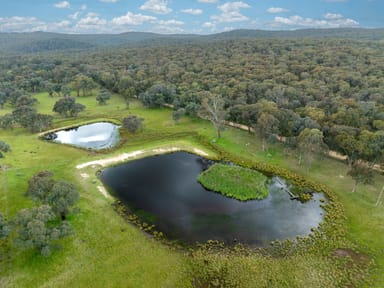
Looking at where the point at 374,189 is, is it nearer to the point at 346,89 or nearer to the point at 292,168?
the point at 292,168

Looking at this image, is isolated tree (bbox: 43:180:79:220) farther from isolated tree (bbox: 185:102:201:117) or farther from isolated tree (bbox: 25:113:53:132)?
isolated tree (bbox: 185:102:201:117)

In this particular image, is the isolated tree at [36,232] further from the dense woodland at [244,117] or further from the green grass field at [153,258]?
the green grass field at [153,258]

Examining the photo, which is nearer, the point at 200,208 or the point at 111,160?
the point at 200,208

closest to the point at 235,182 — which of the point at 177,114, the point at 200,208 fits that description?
the point at 200,208

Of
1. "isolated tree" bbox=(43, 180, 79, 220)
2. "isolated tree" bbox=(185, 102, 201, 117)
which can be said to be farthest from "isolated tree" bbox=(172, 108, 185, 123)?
"isolated tree" bbox=(43, 180, 79, 220)

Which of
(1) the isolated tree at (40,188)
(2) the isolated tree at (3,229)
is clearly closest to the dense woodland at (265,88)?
(1) the isolated tree at (40,188)

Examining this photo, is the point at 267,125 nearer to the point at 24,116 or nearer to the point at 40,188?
the point at 40,188
